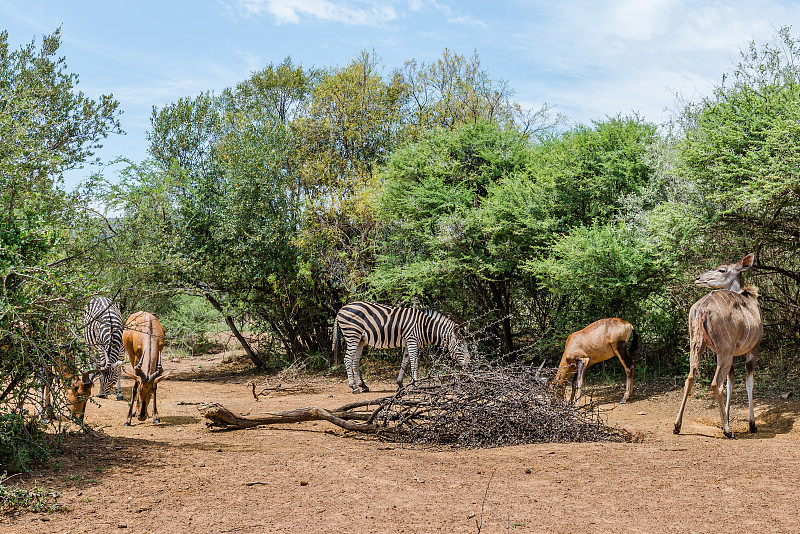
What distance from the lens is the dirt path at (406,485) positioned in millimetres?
4738

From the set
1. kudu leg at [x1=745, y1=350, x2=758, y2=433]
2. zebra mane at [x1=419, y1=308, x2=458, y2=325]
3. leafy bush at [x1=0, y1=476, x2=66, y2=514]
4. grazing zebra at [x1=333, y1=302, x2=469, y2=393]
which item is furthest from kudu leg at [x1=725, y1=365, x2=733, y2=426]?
leafy bush at [x1=0, y1=476, x2=66, y2=514]

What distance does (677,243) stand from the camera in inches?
440

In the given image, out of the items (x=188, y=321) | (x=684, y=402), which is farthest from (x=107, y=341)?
(x=684, y=402)

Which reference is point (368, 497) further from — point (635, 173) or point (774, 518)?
point (635, 173)

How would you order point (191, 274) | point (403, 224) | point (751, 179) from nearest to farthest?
point (751, 179) < point (403, 224) < point (191, 274)

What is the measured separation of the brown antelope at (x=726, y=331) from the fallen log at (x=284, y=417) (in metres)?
4.33

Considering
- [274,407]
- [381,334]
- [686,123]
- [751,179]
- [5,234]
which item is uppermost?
[686,123]

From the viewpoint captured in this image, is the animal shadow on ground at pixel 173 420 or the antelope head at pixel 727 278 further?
the animal shadow on ground at pixel 173 420

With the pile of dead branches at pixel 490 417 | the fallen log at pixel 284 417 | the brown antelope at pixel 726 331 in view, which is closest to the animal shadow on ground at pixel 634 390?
the brown antelope at pixel 726 331

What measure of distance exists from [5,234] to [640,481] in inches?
257

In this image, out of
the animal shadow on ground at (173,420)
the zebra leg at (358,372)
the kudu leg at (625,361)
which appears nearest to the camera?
the animal shadow on ground at (173,420)

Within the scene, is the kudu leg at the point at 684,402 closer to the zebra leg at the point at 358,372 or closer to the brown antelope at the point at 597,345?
the brown antelope at the point at 597,345

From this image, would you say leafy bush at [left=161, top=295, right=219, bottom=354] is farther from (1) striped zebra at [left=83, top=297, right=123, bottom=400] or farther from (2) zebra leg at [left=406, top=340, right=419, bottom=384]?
(2) zebra leg at [left=406, top=340, right=419, bottom=384]

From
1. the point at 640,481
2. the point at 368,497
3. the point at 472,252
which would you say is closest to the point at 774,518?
the point at 640,481
